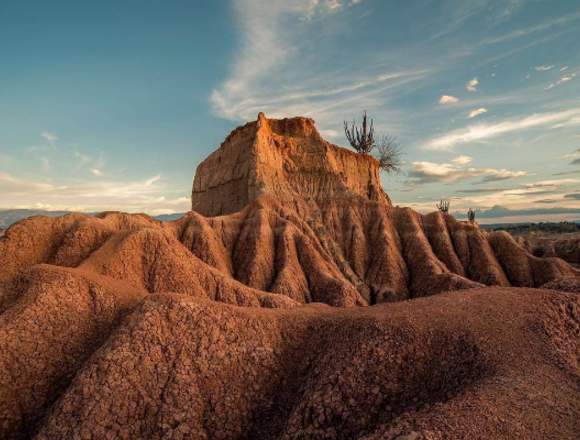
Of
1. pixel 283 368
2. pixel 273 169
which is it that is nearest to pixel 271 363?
pixel 283 368

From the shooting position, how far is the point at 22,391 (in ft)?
34.0

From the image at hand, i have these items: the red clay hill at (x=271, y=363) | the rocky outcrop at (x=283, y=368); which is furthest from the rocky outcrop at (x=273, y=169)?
the rocky outcrop at (x=283, y=368)

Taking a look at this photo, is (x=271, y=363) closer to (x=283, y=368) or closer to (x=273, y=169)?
(x=283, y=368)

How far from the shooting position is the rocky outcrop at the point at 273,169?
42125 millimetres

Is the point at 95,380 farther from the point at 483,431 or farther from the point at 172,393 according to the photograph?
the point at 483,431

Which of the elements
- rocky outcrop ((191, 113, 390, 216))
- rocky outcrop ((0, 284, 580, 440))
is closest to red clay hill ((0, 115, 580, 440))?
rocky outcrop ((0, 284, 580, 440))

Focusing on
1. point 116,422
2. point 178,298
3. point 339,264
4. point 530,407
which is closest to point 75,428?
point 116,422

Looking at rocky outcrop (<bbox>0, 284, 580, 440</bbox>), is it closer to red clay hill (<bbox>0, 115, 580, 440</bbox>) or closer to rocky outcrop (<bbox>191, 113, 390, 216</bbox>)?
red clay hill (<bbox>0, 115, 580, 440</bbox>)

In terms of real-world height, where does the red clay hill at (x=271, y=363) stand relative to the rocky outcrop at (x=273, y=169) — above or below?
below

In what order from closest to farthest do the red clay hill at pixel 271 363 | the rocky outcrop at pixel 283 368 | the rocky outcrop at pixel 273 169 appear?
the red clay hill at pixel 271 363
the rocky outcrop at pixel 283 368
the rocky outcrop at pixel 273 169

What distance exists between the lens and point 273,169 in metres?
43.6

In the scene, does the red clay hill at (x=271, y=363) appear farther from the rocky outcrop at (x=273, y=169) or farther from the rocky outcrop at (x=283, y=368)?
the rocky outcrop at (x=273, y=169)

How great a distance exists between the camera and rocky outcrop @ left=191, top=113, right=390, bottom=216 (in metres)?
42.1

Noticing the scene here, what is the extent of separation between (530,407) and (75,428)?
10.5 meters
